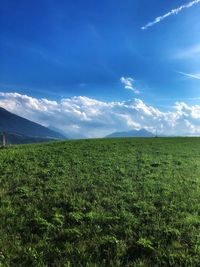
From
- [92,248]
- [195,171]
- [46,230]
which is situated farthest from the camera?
[195,171]

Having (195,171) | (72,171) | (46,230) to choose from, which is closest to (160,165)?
(195,171)

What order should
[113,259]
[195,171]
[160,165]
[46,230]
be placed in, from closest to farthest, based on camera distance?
[113,259], [46,230], [195,171], [160,165]

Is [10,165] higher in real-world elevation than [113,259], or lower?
higher

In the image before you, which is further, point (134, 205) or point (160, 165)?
point (160, 165)

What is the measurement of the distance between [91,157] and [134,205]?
18.6 m

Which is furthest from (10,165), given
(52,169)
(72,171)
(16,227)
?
(16,227)

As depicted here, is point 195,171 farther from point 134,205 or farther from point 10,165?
point 10,165

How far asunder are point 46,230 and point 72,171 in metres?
13.3

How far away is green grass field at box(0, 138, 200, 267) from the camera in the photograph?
11.8m

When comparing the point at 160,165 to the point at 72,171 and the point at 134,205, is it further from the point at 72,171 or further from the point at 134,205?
the point at 134,205

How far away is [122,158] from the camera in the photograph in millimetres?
36000

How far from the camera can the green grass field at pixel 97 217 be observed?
463 inches

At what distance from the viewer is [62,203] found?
17719 millimetres

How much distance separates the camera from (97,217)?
15.5 m
